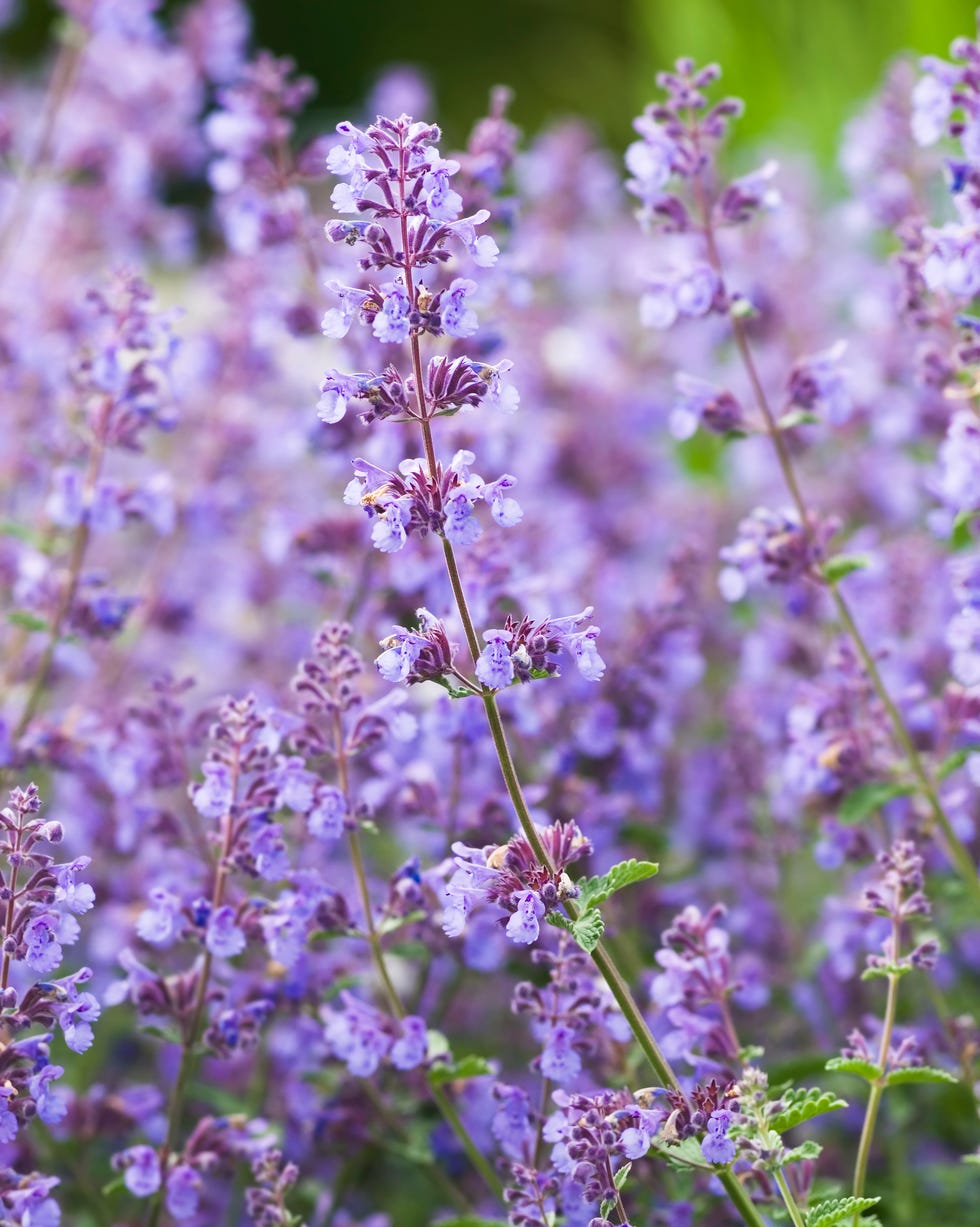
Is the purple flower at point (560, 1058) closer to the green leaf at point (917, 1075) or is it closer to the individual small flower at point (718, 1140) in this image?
the individual small flower at point (718, 1140)

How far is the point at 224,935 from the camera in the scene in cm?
206

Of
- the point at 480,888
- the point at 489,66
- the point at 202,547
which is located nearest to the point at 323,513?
the point at 202,547

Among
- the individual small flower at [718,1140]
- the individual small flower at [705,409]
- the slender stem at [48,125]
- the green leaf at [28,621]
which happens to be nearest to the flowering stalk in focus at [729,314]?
the individual small flower at [705,409]

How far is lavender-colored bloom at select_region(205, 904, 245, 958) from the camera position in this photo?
2.04 meters

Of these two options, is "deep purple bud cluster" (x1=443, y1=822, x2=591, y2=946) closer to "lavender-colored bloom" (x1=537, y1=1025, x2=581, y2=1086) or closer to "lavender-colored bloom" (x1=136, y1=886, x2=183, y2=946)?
"lavender-colored bloom" (x1=537, y1=1025, x2=581, y2=1086)

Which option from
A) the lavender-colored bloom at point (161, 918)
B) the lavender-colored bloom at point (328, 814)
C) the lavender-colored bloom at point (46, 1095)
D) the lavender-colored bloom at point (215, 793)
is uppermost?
the lavender-colored bloom at point (215, 793)

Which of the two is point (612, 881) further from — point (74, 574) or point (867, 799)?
point (74, 574)

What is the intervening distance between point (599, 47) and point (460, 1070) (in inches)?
419

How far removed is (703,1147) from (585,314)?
3.72 metres

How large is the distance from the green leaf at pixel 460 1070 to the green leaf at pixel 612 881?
304 mm

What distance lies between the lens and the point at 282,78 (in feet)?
9.41

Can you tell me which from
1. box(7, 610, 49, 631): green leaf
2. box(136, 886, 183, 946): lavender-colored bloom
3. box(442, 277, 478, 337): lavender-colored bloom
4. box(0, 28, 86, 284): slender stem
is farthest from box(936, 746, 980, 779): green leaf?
box(0, 28, 86, 284): slender stem

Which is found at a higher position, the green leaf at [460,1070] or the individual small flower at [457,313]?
the individual small flower at [457,313]

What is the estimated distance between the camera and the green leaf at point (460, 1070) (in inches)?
77.5
